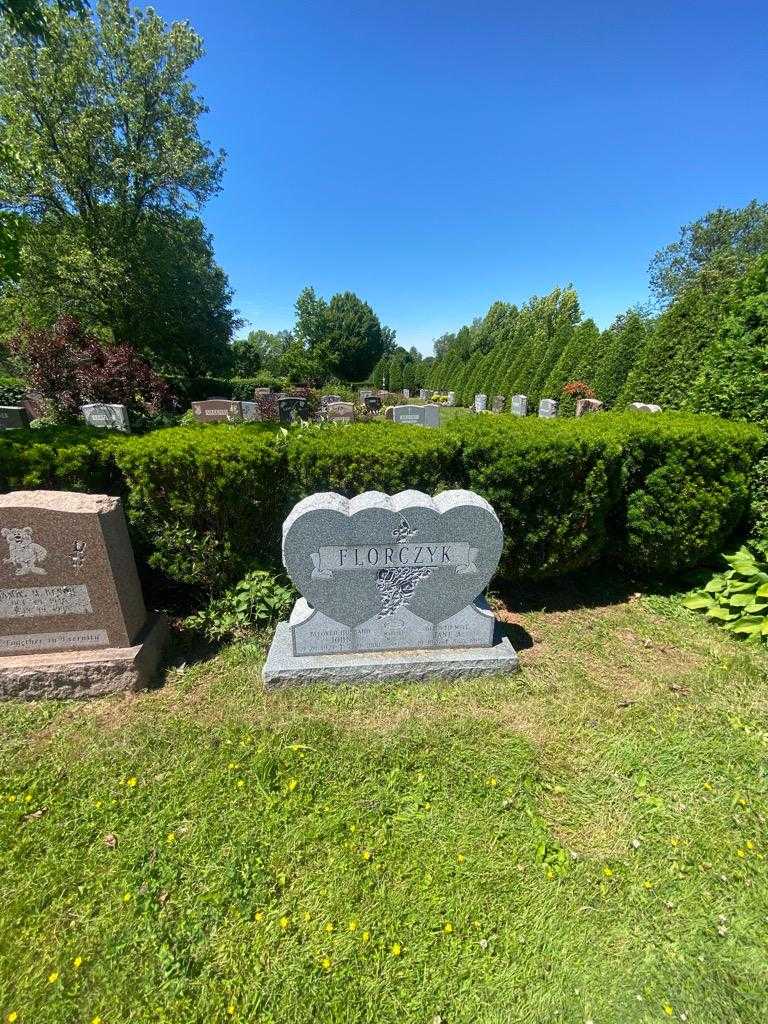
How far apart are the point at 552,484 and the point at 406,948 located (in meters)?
3.47

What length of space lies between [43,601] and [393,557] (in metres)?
2.62

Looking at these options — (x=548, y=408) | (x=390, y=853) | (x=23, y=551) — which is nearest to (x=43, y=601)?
(x=23, y=551)

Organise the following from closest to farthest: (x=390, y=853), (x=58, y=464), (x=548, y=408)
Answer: (x=390, y=853) → (x=58, y=464) → (x=548, y=408)

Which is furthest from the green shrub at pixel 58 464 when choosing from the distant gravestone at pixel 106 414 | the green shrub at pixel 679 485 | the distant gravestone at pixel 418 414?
the distant gravestone at pixel 418 414

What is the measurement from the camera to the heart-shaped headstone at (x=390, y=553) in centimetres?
330

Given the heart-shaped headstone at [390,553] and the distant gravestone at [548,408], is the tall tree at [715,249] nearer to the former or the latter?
the distant gravestone at [548,408]

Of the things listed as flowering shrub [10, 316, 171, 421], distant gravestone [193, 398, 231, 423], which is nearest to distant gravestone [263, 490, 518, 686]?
flowering shrub [10, 316, 171, 421]

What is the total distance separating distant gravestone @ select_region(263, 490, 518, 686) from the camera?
10.9 feet

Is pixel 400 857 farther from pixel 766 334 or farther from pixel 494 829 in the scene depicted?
pixel 766 334

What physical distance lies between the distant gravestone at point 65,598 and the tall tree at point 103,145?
62.1 feet

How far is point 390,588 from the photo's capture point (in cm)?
348

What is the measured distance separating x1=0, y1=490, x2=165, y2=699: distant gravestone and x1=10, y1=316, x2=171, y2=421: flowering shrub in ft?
30.4

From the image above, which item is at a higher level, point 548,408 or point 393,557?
point 548,408

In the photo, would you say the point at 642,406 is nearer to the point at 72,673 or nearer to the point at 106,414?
the point at 72,673
